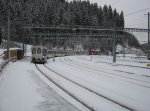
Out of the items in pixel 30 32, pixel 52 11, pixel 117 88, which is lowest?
pixel 117 88

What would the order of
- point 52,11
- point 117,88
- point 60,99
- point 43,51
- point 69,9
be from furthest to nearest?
point 69,9
point 52,11
point 43,51
point 117,88
point 60,99

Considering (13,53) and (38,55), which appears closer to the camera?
(38,55)

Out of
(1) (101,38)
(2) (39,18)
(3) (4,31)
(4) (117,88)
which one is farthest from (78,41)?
(4) (117,88)

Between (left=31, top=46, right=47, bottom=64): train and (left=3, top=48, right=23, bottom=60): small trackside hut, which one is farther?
(left=31, top=46, right=47, bottom=64): train

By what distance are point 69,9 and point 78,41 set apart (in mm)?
24885

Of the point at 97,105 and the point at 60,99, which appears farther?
the point at 60,99

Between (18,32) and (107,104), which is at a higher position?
(18,32)

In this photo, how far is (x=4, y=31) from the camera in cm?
9944

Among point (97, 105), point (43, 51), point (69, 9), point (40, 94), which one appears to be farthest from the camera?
point (69, 9)

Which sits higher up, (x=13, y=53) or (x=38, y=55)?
(x=13, y=53)

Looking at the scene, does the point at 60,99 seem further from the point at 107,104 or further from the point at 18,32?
the point at 18,32

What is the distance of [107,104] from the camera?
38.5 feet

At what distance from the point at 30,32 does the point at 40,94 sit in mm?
91858

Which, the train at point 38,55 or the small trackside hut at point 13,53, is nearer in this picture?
the small trackside hut at point 13,53
